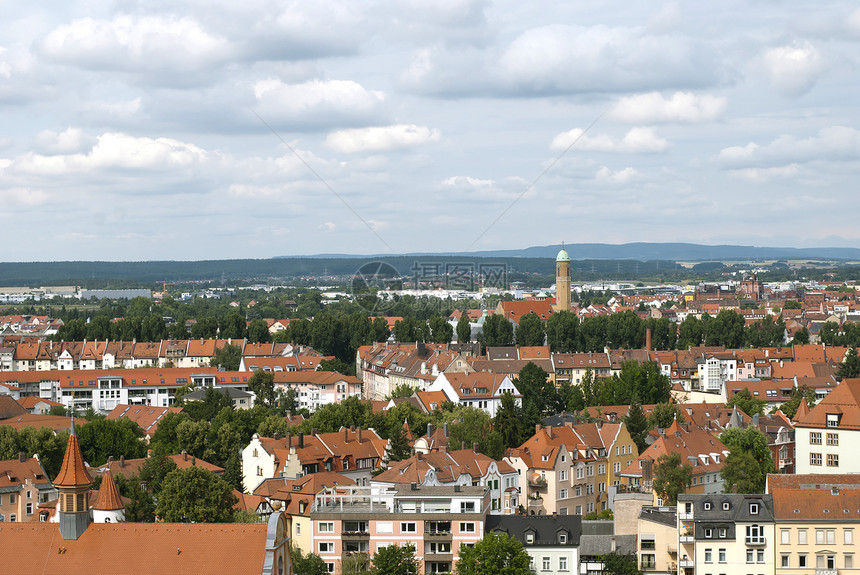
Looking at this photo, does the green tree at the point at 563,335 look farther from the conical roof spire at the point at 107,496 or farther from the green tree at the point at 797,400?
the conical roof spire at the point at 107,496

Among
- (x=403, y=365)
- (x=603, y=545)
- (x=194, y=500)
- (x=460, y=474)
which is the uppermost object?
(x=403, y=365)

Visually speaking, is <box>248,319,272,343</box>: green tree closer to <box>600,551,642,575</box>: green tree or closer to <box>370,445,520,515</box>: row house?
<box>370,445,520,515</box>: row house

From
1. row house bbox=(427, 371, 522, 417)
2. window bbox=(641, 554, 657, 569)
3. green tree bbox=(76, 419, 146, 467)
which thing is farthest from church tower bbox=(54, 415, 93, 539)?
row house bbox=(427, 371, 522, 417)

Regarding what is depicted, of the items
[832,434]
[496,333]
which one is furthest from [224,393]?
[832,434]

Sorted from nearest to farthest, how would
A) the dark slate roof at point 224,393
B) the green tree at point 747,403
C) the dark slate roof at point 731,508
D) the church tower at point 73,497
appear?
the church tower at point 73,497
the dark slate roof at point 731,508
the green tree at point 747,403
the dark slate roof at point 224,393

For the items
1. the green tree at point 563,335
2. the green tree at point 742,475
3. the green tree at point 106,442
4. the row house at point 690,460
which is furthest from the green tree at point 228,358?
the green tree at point 742,475

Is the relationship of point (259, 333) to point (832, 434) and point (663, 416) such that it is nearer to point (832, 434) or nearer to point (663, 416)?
point (663, 416)
